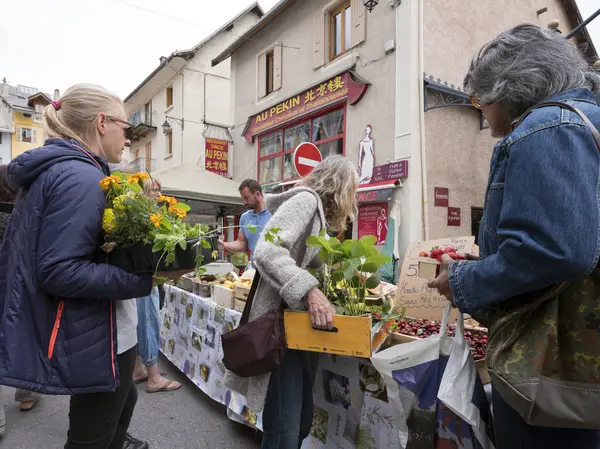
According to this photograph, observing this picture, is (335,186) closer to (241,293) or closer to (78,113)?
(78,113)

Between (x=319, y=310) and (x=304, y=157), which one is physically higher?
(x=304, y=157)

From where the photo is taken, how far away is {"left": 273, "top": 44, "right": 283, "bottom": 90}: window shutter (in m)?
10.3

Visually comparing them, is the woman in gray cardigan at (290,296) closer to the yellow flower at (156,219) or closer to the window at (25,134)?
the yellow flower at (156,219)

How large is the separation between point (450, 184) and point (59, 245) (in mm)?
7240

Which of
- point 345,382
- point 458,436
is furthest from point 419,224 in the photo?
point 458,436

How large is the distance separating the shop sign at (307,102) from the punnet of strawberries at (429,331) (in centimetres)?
649

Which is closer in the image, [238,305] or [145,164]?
[238,305]

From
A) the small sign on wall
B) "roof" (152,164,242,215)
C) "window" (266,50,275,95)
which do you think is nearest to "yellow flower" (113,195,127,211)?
"roof" (152,164,242,215)

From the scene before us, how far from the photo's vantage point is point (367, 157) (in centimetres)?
767

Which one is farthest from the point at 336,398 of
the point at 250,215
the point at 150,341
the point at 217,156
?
the point at 217,156

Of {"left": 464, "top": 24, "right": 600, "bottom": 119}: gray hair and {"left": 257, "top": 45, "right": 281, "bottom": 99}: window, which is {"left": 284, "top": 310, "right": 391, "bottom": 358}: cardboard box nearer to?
{"left": 464, "top": 24, "right": 600, "bottom": 119}: gray hair

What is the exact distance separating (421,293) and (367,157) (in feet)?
18.4

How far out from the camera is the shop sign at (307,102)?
8.06m

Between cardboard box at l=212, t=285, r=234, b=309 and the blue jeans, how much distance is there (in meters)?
0.57
